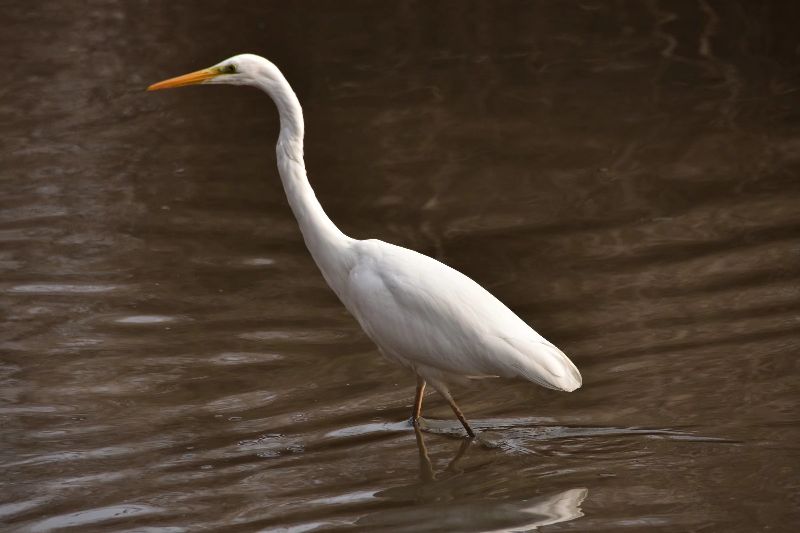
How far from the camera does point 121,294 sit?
23.1ft

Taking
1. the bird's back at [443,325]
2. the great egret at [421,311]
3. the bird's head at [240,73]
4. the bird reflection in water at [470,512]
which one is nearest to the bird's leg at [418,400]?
the great egret at [421,311]

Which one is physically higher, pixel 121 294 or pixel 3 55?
pixel 3 55

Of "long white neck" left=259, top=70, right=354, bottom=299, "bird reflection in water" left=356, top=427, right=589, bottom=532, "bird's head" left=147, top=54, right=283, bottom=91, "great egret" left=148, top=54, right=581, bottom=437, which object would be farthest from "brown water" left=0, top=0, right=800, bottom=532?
"bird's head" left=147, top=54, right=283, bottom=91

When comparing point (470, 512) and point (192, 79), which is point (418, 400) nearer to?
point (470, 512)

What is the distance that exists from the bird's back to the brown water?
36cm

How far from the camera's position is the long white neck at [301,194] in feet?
17.5

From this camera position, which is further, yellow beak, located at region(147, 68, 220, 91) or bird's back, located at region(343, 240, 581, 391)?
yellow beak, located at region(147, 68, 220, 91)

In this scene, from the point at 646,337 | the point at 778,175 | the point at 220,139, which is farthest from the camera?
the point at 220,139

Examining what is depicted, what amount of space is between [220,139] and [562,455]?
5.29 m

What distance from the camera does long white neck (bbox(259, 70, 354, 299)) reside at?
17.5 ft

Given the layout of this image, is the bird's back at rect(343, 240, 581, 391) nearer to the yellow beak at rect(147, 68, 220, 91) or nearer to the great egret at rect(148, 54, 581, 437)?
the great egret at rect(148, 54, 581, 437)

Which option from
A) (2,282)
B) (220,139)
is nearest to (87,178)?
(220,139)

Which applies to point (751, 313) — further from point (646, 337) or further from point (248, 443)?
point (248, 443)

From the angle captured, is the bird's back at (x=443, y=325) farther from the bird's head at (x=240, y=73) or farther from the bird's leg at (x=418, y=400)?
the bird's head at (x=240, y=73)
